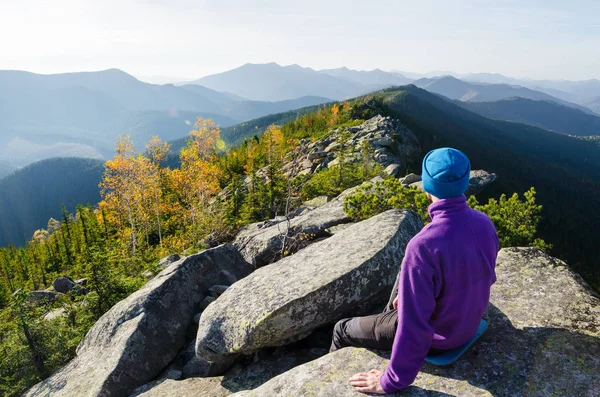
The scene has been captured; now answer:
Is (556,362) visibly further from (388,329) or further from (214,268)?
(214,268)

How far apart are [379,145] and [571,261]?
8064 cm

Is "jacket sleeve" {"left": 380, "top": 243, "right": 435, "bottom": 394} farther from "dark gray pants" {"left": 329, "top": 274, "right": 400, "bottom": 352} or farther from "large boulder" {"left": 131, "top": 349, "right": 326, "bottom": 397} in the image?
"large boulder" {"left": 131, "top": 349, "right": 326, "bottom": 397}

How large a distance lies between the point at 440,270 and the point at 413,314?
0.60m

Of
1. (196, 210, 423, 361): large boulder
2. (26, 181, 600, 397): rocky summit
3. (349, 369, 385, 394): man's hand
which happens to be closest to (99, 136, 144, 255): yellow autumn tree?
(26, 181, 600, 397): rocky summit

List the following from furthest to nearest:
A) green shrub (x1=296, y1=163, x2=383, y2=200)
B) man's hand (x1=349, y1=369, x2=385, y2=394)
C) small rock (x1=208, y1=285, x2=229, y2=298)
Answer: green shrub (x1=296, y1=163, x2=383, y2=200), small rock (x1=208, y1=285, x2=229, y2=298), man's hand (x1=349, y1=369, x2=385, y2=394)

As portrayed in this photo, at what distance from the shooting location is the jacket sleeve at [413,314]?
3816 millimetres

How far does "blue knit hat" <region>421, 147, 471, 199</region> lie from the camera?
376 centimetres

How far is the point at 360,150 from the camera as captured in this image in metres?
33.6

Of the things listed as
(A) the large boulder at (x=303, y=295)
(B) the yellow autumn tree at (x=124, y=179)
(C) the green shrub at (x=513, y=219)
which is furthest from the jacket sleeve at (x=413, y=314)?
(B) the yellow autumn tree at (x=124, y=179)

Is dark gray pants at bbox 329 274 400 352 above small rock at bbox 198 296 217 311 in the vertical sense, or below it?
above

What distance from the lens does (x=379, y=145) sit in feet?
139

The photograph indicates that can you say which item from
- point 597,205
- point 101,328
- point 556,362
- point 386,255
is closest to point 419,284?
point 556,362

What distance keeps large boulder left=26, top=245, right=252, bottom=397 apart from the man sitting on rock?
6.70 m

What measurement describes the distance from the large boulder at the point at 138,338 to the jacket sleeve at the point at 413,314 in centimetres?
714
